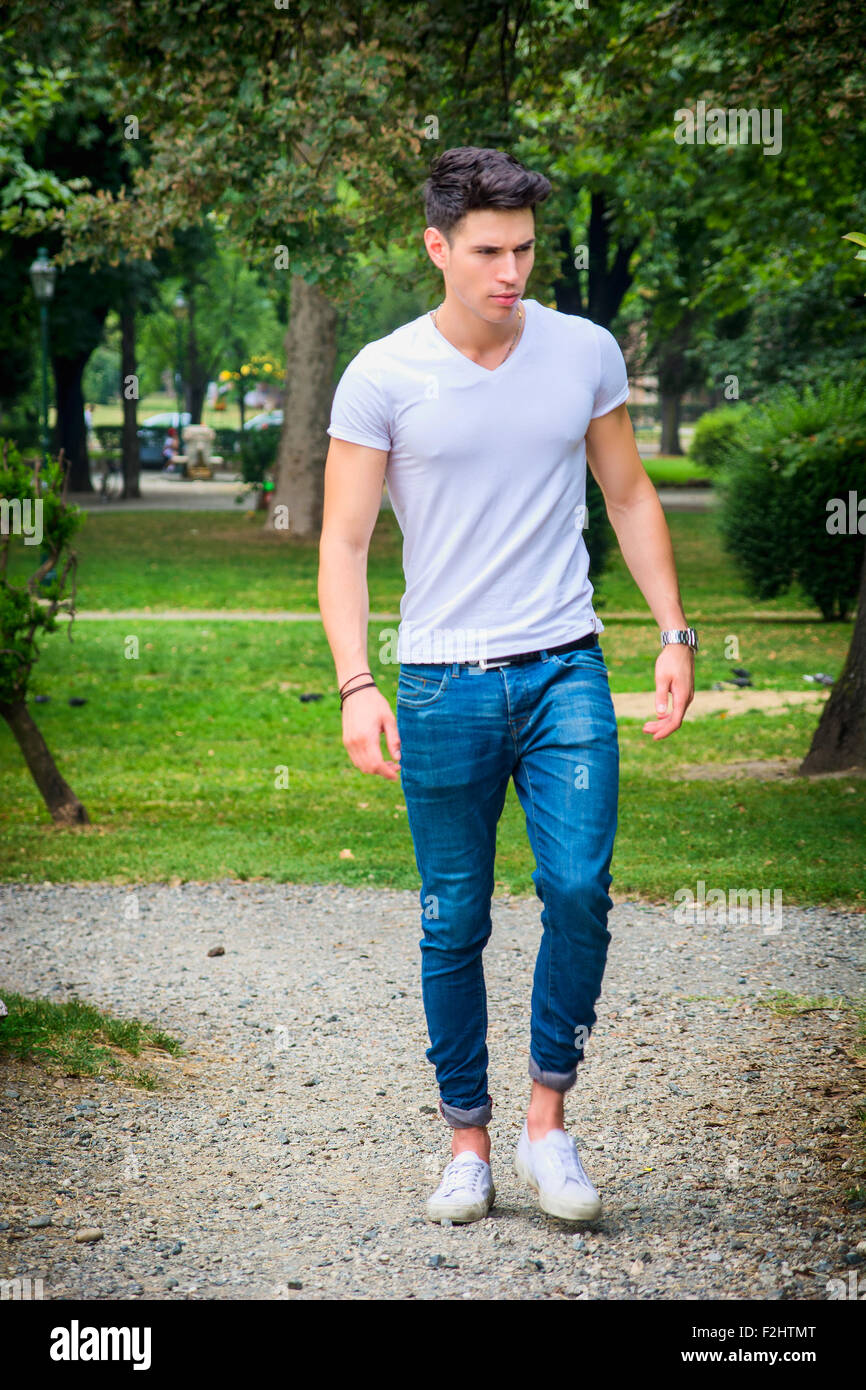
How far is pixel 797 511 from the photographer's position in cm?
1797

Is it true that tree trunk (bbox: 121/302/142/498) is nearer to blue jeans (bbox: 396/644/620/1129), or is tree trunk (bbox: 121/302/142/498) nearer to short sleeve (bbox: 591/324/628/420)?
short sleeve (bbox: 591/324/628/420)

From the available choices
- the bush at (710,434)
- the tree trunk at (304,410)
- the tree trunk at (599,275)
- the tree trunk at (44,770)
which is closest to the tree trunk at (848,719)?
the tree trunk at (44,770)

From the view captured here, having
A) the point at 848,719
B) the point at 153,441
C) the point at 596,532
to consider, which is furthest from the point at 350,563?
the point at 153,441

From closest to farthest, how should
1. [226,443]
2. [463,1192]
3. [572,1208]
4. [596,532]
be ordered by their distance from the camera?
1. [572,1208]
2. [463,1192]
3. [596,532]
4. [226,443]

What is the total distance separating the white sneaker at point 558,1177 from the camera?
3213 mm

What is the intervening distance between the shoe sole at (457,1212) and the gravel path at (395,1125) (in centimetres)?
3

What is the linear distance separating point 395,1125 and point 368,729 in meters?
1.50

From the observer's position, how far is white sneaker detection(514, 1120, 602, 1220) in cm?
321

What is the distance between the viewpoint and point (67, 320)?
2933 cm

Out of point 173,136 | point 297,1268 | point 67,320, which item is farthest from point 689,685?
point 67,320

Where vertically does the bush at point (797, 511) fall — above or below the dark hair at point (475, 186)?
below

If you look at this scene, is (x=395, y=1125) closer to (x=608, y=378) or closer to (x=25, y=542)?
(x=608, y=378)

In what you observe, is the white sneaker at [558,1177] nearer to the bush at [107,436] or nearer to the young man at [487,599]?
the young man at [487,599]

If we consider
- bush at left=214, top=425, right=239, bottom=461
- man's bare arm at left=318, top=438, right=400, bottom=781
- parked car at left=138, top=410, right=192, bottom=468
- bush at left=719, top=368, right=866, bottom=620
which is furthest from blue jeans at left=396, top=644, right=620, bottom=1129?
bush at left=214, top=425, right=239, bottom=461
